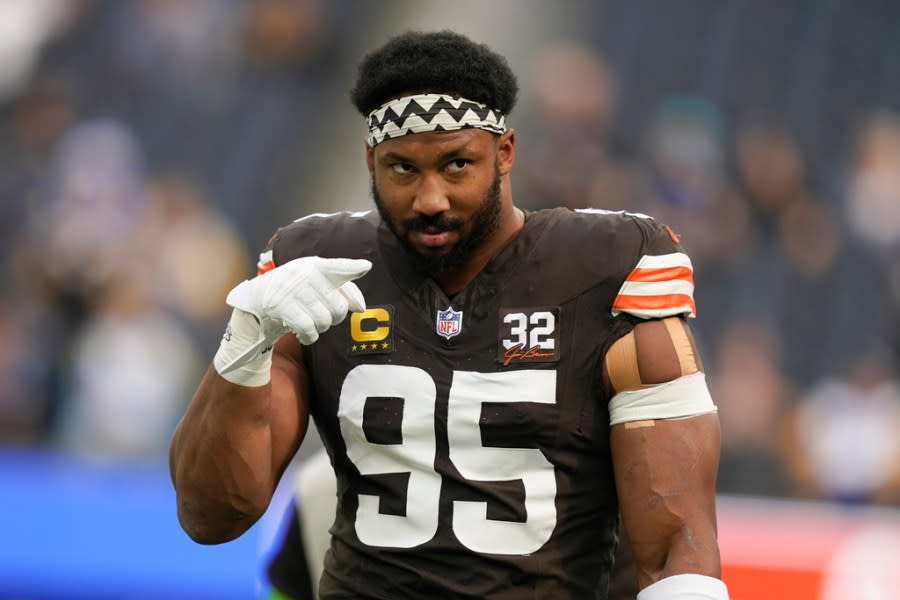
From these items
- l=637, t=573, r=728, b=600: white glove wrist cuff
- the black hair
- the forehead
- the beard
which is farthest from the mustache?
l=637, t=573, r=728, b=600: white glove wrist cuff

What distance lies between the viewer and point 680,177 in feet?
25.7

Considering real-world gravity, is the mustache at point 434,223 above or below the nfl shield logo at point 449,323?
above

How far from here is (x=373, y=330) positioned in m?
2.58

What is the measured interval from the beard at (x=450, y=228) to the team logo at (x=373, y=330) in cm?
11

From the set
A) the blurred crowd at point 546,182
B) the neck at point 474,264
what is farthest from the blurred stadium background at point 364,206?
the neck at point 474,264

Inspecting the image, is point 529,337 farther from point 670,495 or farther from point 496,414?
point 670,495

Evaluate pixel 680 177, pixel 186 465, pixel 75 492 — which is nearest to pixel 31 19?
pixel 680 177

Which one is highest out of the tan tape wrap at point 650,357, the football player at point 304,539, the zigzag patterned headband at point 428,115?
the zigzag patterned headband at point 428,115

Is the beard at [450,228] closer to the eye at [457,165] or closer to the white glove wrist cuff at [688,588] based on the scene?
the eye at [457,165]

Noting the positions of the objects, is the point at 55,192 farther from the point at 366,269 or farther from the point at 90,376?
the point at 366,269

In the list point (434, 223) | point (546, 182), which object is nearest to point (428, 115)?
point (434, 223)

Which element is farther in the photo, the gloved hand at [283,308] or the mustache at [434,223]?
the mustache at [434,223]

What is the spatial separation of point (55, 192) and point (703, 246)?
349 cm

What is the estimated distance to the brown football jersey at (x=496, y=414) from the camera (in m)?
2.46
